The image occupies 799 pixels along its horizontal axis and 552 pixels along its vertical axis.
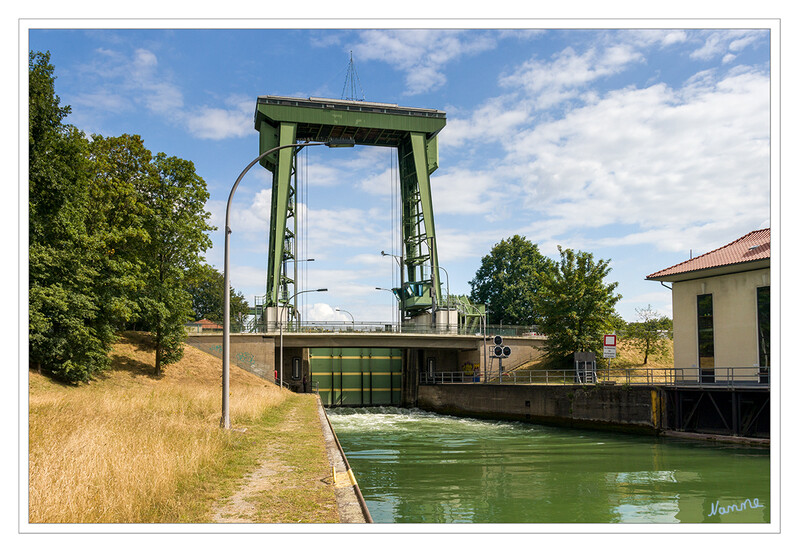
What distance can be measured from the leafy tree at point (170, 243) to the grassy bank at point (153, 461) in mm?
17173

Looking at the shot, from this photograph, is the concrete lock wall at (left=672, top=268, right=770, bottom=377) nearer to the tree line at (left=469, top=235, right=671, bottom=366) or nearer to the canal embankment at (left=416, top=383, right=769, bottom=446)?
the canal embankment at (left=416, top=383, right=769, bottom=446)

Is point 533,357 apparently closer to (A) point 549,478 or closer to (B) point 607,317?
(B) point 607,317

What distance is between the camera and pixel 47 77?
25516 millimetres

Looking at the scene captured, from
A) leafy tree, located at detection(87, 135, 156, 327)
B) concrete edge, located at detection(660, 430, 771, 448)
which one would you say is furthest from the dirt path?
leafy tree, located at detection(87, 135, 156, 327)

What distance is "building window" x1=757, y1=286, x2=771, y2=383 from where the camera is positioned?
980 inches

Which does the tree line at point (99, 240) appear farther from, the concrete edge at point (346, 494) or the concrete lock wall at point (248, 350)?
the concrete edge at point (346, 494)

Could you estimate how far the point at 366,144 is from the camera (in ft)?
194

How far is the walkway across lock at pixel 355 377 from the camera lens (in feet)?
189

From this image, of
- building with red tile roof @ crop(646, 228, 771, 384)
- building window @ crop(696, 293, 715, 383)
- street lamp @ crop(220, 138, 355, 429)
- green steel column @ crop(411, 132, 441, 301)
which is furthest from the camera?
green steel column @ crop(411, 132, 441, 301)

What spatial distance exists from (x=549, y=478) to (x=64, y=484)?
11353 mm

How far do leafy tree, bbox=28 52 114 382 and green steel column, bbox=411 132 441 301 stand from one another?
3080cm

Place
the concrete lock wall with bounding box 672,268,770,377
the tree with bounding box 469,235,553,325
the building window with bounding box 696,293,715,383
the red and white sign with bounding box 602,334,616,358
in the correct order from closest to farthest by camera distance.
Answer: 1. the concrete lock wall with bounding box 672,268,770,377
2. the building window with bounding box 696,293,715,383
3. the red and white sign with bounding box 602,334,616,358
4. the tree with bounding box 469,235,553,325

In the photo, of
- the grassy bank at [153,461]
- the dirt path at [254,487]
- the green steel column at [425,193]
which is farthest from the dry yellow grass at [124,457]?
the green steel column at [425,193]
